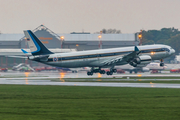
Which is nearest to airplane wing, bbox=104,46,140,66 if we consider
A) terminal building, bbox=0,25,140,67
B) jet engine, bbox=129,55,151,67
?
jet engine, bbox=129,55,151,67

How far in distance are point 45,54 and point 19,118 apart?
126 feet

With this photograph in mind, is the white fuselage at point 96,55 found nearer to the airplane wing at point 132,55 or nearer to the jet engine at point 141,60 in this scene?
the airplane wing at point 132,55

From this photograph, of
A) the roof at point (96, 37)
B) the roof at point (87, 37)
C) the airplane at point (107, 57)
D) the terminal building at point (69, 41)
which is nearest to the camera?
the airplane at point (107, 57)

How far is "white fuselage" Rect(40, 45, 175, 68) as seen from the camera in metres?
60.8

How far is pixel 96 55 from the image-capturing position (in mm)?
63406

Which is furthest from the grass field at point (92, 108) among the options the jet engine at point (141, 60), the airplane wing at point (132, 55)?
the jet engine at point (141, 60)

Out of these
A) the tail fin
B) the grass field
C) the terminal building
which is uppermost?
the terminal building

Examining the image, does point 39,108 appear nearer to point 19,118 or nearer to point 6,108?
point 6,108

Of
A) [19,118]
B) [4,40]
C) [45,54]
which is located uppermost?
[4,40]

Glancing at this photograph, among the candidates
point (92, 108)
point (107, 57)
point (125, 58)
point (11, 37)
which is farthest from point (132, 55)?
point (11, 37)

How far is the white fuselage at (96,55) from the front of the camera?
60.8 metres

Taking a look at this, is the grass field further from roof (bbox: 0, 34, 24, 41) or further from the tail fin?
roof (bbox: 0, 34, 24, 41)

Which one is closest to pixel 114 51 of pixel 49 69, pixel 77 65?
pixel 77 65

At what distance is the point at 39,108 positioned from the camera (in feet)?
79.5
